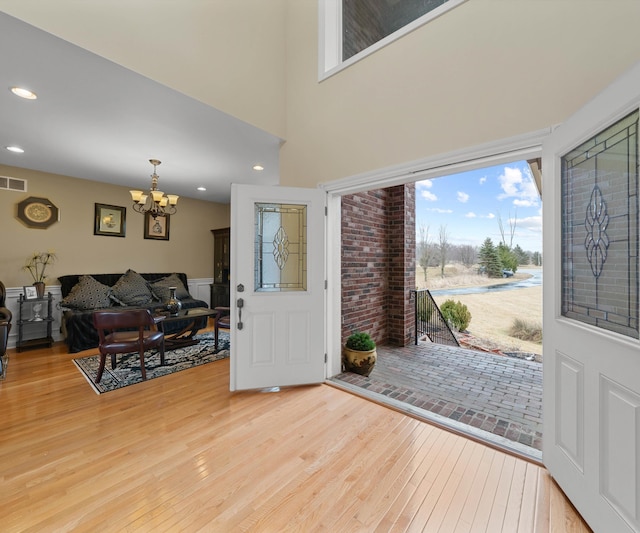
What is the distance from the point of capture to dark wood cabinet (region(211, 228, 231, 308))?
6383 millimetres

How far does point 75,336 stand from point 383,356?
4351 mm

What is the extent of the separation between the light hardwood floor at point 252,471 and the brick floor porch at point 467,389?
0.25 m

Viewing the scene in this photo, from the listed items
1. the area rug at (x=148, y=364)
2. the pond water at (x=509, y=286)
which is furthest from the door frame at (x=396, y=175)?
the pond water at (x=509, y=286)

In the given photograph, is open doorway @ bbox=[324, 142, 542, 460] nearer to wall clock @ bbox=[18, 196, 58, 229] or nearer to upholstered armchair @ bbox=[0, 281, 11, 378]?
upholstered armchair @ bbox=[0, 281, 11, 378]

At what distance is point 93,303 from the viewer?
180 inches

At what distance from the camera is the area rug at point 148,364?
9.84 feet

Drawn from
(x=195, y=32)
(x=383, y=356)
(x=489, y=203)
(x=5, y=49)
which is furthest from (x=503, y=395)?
(x=5, y=49)

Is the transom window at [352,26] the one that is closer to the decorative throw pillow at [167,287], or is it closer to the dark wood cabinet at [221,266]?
the dark wood cabinet at [221,266]

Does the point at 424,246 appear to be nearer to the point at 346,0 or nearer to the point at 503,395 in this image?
the point at 503,395

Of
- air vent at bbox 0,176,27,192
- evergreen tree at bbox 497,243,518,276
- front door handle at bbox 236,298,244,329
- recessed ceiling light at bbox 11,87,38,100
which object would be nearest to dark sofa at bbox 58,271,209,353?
air vent at bbox 0,176,27,192

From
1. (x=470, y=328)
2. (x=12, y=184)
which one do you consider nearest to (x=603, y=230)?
(x=470, y=328)

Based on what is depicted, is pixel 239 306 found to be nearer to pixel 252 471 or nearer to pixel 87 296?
pixel 252 471

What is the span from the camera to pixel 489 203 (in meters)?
5.59

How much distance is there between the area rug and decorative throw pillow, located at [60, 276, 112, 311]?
3.56ft
